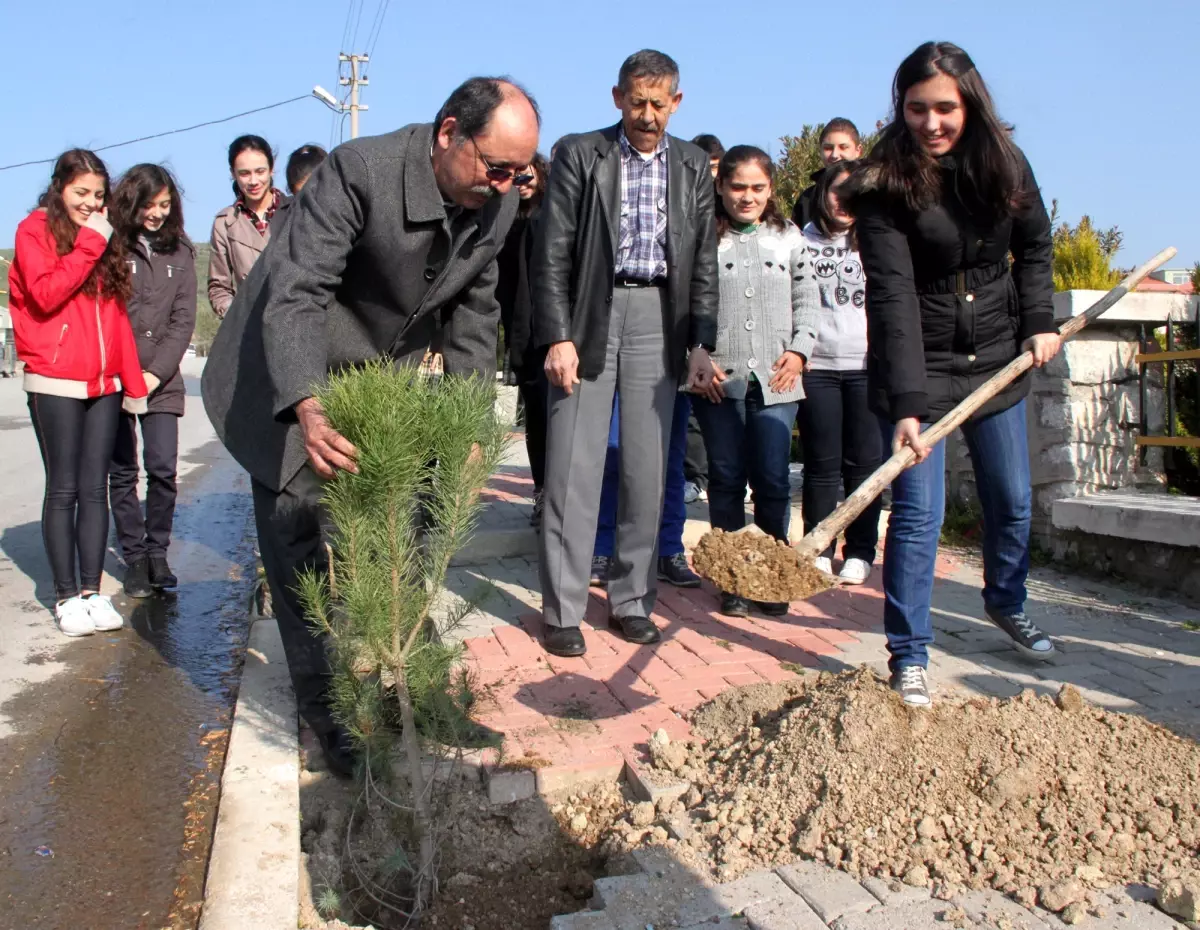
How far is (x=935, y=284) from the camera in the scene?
362 cm

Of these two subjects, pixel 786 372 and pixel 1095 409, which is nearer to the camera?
pixel 786 372

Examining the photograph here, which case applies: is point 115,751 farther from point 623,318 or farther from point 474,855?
point 623,318

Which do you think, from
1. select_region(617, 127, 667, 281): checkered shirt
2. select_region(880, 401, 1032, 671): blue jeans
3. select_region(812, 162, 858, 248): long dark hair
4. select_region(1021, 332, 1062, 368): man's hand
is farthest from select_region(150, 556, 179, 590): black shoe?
select_region(1021, 332, 1062, 368): man's hand

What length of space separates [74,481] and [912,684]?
3681 mm

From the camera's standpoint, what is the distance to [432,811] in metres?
2.79

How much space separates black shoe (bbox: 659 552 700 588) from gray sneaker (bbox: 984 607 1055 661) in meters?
1.51

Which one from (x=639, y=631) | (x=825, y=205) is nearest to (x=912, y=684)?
(x=639, y=631)

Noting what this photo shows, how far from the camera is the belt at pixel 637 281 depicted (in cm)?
420

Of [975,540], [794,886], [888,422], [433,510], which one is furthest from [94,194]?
[975,540]

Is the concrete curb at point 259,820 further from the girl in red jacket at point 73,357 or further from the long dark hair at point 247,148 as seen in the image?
the long dark hair at point 247,148

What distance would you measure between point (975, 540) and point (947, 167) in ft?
10.6

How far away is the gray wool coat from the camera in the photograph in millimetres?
2756

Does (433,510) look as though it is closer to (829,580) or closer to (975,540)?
(829,580)

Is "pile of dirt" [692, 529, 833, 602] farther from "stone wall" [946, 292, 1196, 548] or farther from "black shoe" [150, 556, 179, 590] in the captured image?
"black shoe" [150, 556, 179, 590]
